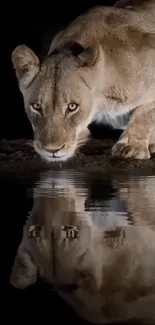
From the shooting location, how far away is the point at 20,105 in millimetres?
5363

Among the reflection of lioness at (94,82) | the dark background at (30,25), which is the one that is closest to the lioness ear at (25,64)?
the reflection of lioness at (94,82)

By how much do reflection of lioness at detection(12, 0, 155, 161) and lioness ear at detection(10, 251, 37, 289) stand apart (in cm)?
123

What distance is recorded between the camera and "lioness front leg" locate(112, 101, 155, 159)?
11.4 feet

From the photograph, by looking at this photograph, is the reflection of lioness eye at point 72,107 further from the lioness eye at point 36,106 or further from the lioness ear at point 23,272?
the lioness ear at point 23,272

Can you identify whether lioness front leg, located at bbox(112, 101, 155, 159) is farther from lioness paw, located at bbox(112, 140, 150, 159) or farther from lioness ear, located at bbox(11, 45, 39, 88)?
lioness ear, located at bbox(11, 45, 39, 88)

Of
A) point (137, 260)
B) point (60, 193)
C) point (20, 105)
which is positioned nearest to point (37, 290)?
point (137, 260)

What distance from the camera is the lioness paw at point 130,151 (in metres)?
3.44

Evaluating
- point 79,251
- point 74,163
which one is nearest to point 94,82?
point 74,163

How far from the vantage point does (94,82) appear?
10.8ft

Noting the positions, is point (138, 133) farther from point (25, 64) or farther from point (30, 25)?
point (30, 25)

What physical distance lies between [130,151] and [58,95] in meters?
0.49

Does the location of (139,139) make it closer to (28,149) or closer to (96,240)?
(28,149)

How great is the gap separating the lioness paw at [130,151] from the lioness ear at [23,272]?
62.8 inches

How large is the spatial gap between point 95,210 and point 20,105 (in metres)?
3.07
